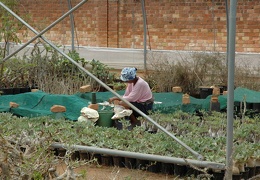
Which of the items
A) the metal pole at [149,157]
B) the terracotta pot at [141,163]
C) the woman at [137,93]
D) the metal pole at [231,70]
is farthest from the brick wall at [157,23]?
the metal pole at [231,70]

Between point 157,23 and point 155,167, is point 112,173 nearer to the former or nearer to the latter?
point 155,167

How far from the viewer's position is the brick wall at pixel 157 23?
1499 centimetres

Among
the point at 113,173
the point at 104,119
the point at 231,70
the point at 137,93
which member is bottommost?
the point at 113,173

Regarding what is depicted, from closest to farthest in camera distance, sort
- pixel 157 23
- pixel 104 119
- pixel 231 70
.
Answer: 1. pixel 231 70
2. pixel 104 119
3. pixel 157 23

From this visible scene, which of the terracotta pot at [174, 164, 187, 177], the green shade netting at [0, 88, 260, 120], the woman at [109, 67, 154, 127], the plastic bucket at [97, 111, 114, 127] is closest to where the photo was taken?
the terracotta pot at [174, 164, 187, 177]

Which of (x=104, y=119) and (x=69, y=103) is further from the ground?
(x=69, y=103)

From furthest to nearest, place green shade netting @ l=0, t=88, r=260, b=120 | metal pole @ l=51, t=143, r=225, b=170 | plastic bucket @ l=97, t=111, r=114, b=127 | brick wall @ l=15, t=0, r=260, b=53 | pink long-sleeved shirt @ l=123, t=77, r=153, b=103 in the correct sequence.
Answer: brick wall @ l=15, t=0, r=260, b=53, pink long-sleeved shirt @ l=123, t=77, r=153, b=103, green shade netting @ l=0, t=88, r=260, b=120, plastic bucket @ l=97, t=111, r=114, b=127, metal pole @ l=51, t=143, r=225, b=170

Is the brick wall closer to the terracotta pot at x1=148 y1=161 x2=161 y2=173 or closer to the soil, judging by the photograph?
the soil

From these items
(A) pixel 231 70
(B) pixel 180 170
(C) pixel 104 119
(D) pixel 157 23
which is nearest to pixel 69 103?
(C) pixel 104 119

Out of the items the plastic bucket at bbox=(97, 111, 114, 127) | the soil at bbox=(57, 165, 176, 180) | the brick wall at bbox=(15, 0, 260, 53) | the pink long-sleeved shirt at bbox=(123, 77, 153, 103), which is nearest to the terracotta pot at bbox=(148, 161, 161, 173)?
the soil at bbox=(57, 165, 176, 180)

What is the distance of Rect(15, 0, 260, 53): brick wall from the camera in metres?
15.0

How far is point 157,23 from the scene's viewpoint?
16.4 m

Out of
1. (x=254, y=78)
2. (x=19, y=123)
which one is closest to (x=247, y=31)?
(x=254, y=78)

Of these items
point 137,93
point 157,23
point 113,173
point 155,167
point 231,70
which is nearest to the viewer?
point 231,70
